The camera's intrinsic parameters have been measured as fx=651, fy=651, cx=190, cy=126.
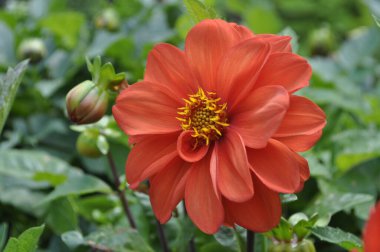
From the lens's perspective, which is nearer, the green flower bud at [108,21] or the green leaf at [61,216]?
the green leaf at [61,216]

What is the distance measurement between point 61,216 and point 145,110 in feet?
1.27

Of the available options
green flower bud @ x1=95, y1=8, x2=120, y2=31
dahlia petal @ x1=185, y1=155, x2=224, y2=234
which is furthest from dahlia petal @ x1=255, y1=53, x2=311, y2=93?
green flower bud @ x1=95, y1=8, x2=120, y2=31

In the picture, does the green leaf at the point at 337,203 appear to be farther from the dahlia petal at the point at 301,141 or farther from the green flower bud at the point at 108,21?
the green flower bud at the point at 108,21

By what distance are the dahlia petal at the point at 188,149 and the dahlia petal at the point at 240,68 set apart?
0.16ft

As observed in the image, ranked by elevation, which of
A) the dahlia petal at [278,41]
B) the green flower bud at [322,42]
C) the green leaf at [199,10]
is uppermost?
the green leaf at [199,10]

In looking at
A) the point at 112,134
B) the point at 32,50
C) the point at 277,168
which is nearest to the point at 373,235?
the point at 277,168

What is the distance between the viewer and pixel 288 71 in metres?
0.59

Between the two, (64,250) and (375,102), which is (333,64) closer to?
(375,102)

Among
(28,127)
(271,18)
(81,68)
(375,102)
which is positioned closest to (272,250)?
(375,102)

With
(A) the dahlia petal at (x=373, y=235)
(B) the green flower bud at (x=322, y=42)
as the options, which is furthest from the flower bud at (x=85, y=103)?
(B) the green flower bud at (x=322, y=42)

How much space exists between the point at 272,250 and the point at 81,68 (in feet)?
2.85

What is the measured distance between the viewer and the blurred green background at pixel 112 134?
894 millimetres

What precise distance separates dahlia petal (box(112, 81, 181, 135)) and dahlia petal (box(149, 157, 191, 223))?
37mm

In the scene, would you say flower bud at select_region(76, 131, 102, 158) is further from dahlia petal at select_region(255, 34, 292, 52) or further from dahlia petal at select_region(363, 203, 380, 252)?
dahlia petal at select_region(363, 203, 380, 252)
